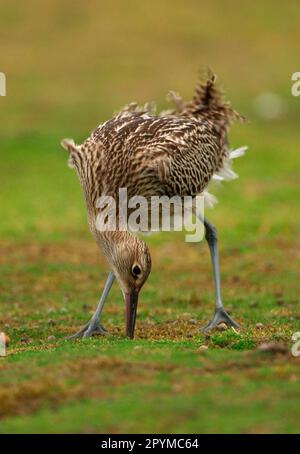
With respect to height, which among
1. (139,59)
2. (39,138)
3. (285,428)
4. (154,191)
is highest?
(139,59)

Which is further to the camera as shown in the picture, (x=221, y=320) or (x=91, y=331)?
(x=221, y=320)

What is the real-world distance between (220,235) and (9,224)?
3.94m

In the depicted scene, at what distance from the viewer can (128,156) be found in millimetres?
10125

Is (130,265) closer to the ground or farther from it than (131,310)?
farther from it

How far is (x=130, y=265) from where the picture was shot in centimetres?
941

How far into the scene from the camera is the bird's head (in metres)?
9.39

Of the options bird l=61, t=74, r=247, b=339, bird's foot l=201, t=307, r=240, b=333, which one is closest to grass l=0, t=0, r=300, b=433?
bird's foot l=201, t=307, r=240, b=333

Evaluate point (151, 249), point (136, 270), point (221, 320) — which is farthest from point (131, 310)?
point (151, 249)

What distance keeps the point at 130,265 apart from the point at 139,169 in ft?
3.73

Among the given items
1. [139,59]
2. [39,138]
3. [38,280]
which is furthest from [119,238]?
[139,59]

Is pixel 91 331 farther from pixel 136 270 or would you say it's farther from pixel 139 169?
pixel 139 169

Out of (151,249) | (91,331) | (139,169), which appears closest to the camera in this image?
(139,169)

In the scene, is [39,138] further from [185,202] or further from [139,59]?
[185,202]

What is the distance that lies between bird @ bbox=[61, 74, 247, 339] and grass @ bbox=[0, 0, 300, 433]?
619mm
